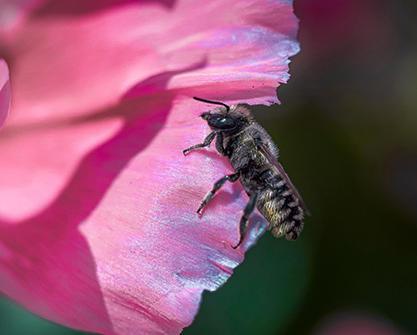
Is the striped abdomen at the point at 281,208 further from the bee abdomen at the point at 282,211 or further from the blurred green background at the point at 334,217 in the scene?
the blurred green background at the point at 334,217

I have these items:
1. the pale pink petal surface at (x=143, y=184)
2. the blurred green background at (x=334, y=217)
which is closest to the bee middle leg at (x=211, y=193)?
the pale pink petal surface at (x=143, y=184)

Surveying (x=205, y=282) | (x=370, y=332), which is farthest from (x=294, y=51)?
(x=370, y=332)

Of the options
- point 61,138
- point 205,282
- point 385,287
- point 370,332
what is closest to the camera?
point 205,282

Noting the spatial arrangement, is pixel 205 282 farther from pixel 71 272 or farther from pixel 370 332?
pixel 370 332

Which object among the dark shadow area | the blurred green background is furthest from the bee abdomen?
the blurred green background

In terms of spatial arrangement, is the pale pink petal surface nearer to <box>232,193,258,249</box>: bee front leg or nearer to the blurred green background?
<box>232,193,258,249</box>: bee front leg

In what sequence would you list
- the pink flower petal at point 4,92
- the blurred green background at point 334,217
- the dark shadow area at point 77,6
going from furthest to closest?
the blurred green background at point 334,217, the dark shadow area at point 77,6, the pink flower petal at point 4,92

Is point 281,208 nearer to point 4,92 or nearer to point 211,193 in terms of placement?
point 211,193

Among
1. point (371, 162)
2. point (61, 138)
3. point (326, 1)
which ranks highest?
point (61, 138)
